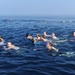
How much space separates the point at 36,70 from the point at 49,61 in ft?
9.39

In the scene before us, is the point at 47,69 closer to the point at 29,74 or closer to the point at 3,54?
the point at 29,74

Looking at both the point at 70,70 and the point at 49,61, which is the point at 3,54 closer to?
the point at 49,61

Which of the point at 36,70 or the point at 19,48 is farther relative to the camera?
the point at 19,48

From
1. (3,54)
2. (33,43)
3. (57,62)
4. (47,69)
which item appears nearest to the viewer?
(47,69)

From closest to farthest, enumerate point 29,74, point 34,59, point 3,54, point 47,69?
1. point 29,74
2. point 47,69
3. point 34,59
4. point 3,54

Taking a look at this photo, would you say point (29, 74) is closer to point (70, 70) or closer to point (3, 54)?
point (70, 70)

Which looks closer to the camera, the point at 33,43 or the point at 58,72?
the point at 58,72

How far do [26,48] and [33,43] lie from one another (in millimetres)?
2582

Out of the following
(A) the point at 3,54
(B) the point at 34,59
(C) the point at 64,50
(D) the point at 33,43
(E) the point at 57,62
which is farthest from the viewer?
(D) the point at 33,43

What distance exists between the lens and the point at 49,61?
1938cm

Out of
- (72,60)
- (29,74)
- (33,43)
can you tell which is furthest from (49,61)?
(33,43)

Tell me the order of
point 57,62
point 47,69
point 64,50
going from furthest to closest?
point 64,50 → point 57,62 → point 47,69

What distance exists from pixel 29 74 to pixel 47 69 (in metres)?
1.84

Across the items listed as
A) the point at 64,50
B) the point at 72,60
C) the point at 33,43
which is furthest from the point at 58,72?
the point at 33,43
